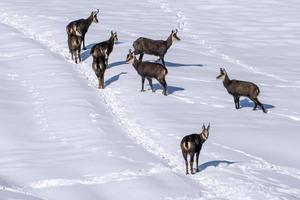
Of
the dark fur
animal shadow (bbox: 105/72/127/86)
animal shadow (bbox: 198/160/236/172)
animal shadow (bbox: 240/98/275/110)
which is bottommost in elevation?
animal shadow (bbox: 240/98/275/110)

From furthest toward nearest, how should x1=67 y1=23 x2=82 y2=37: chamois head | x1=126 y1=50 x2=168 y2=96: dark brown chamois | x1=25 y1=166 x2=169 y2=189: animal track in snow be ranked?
1. x1=67 y1=23 x2=82 y2=37: chamois head
2. x1=126 y1=50 x2=168 y2=96: dark brown chamois
3. x1=25 y1=166 x2=169 y2=189: animal track in snow

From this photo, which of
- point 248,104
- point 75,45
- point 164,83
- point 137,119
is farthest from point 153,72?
point 75,45

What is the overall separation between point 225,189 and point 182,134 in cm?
471

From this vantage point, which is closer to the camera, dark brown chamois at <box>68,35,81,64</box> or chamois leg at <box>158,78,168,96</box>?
chamois leg at <box>158,78,168,96</box>

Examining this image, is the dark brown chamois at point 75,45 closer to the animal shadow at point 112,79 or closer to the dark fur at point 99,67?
the animal shadow at point 112,79

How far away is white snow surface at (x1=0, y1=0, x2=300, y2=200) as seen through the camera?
60.4ft

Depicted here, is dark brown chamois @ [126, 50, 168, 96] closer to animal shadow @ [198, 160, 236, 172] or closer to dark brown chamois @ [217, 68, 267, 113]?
dark brown chamois @ [217, 68, 267, 113]

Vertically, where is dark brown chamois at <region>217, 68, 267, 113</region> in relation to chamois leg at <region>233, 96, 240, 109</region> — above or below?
above

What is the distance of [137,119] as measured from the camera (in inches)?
965

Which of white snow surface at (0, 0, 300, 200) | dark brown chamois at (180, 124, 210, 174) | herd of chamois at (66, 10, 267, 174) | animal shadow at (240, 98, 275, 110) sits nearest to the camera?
white snow surface at (0, 0, 300, 200)

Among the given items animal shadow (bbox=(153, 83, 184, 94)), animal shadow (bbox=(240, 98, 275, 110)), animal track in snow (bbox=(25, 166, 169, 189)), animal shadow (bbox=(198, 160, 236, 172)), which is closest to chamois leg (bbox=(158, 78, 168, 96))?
animal shadow (bbox=(153, 83, 184, 94))

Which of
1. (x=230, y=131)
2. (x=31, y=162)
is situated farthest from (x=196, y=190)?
(x=230, y=131)

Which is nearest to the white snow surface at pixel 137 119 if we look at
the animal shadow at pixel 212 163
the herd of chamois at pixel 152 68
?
the animal shadow at pixel 212 163

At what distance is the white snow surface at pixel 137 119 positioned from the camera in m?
18.4
